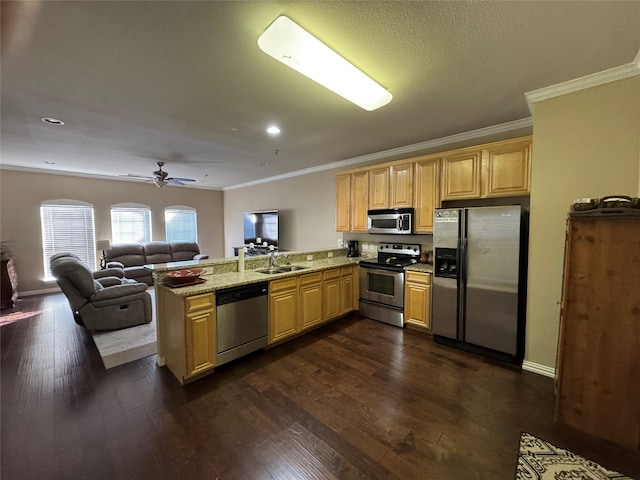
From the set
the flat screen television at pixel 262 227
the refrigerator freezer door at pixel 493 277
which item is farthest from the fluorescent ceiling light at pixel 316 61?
the flat screen television at pixel 262 227

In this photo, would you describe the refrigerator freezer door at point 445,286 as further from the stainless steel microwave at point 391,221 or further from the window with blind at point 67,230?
the window with blind at point 67,230

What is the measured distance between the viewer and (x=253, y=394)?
7.54ft

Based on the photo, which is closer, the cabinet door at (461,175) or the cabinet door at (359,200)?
the cabinet door at (461,175)

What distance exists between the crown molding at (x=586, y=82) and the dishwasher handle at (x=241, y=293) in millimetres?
3313

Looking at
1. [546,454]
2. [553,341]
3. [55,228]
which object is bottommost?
[546,454]

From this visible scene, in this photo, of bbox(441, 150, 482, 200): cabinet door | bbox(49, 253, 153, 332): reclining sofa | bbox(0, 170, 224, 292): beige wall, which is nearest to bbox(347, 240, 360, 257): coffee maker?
bbox(441, 150, 482, 200): cabinet door

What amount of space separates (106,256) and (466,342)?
A: 7.56 m

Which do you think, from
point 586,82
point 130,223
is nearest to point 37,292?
point 130,223

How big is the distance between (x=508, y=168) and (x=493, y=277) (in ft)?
4.12

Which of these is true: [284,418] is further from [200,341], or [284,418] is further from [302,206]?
[302,206]

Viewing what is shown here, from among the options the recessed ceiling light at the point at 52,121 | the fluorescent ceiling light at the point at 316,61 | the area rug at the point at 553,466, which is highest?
the recessed ceiling light at the point at 52,121

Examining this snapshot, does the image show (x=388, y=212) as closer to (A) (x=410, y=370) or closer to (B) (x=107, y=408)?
(A) (x=410, y=370)

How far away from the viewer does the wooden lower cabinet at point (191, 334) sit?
238 cm

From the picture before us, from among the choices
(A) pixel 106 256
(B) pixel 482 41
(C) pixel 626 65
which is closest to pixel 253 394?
(B) pixel 482 41
